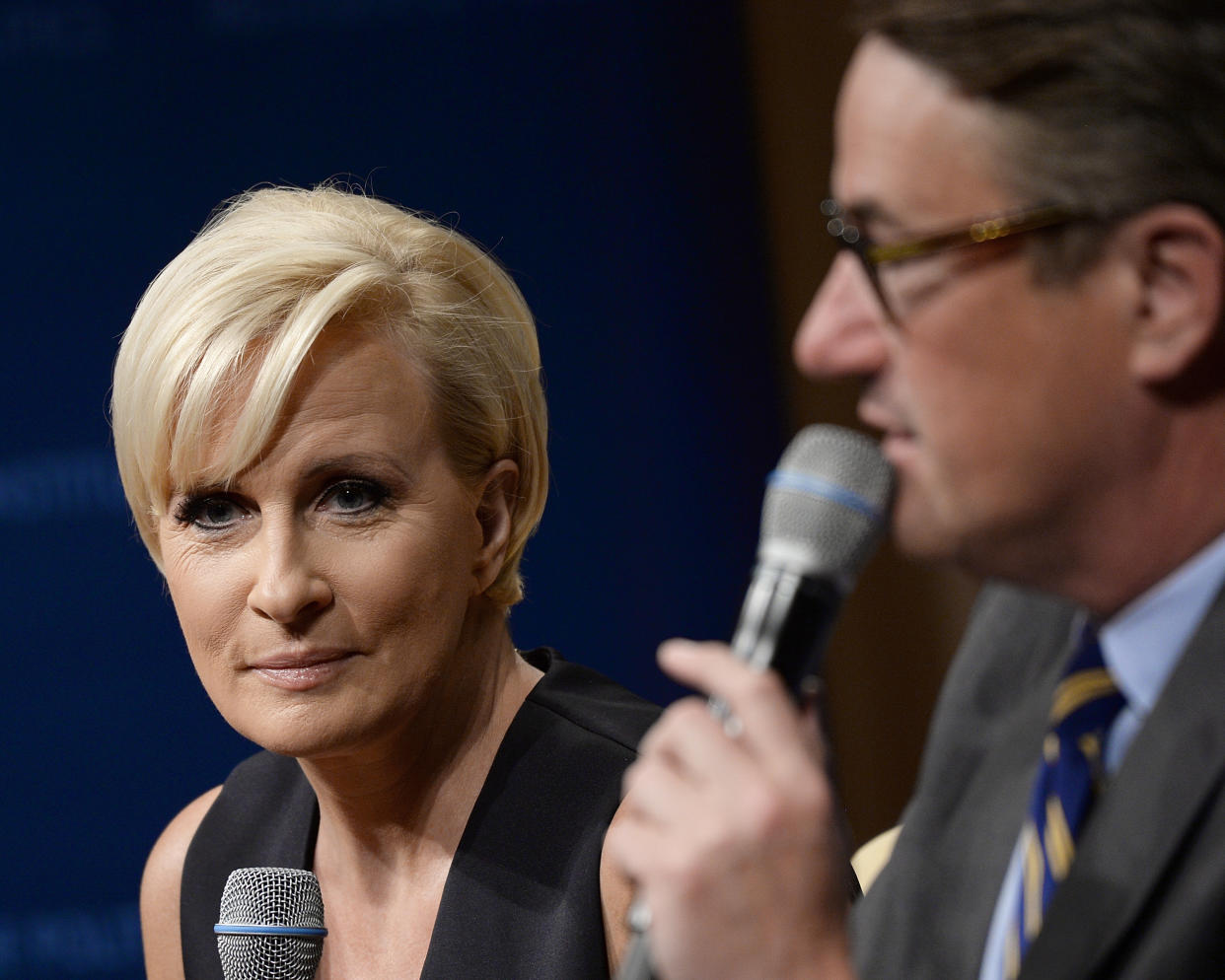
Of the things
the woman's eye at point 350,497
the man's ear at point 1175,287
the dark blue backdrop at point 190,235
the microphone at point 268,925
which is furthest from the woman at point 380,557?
the dark blue backdrop at point 190,235

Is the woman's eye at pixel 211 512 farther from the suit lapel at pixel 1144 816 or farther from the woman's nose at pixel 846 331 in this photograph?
the suit lapel at pixel 1144 816

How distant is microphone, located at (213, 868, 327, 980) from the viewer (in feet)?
4.55

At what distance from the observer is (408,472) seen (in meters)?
1.57

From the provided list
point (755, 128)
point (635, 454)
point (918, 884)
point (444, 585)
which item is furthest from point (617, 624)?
point (918, 884)

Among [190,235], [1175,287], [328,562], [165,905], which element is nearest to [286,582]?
[328,562]

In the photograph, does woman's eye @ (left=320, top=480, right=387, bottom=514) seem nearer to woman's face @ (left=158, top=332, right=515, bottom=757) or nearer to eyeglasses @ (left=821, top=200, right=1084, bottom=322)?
woman's face @ (left=158, top=332, right=515, bottom=757)

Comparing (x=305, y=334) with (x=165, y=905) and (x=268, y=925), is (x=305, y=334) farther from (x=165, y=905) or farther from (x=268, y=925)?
(x=165, y=905)

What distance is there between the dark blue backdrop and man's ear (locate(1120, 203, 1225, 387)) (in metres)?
2.18

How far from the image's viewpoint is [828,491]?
931 millimetres

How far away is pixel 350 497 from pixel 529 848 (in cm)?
46

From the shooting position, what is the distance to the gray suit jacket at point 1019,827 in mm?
884

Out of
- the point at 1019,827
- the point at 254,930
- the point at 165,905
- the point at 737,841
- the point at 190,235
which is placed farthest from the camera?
the point at 190,235

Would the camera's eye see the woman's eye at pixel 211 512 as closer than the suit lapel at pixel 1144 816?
No

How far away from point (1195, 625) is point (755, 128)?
2.56 meters
